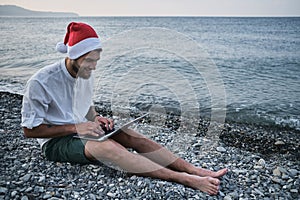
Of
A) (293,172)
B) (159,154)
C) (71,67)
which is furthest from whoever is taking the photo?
(293,172)

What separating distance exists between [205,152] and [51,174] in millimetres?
2703

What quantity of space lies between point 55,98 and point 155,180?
1.64 m

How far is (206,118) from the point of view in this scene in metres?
8.34

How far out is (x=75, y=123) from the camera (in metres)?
3.88

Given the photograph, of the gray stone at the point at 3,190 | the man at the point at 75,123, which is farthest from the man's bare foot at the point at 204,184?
the gray stone at the point at 3,190

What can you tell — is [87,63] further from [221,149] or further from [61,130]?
[221,149]

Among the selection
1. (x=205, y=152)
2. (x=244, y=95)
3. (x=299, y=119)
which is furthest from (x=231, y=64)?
(x=205, y=152)

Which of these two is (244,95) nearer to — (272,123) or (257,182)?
(272,123)

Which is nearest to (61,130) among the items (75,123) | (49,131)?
(49,131)

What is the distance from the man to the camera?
3.46 meters

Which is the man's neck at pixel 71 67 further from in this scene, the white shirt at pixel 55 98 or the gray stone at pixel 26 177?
the gray stone at pixel 26 177

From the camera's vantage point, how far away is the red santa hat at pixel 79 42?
3.58 meters

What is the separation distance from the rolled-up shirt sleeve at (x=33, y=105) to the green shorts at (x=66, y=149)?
470 millimetres

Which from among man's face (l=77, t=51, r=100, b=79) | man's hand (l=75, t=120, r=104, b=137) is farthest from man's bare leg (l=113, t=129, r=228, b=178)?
man's face (l=77, t=51, r=100, b=79)
